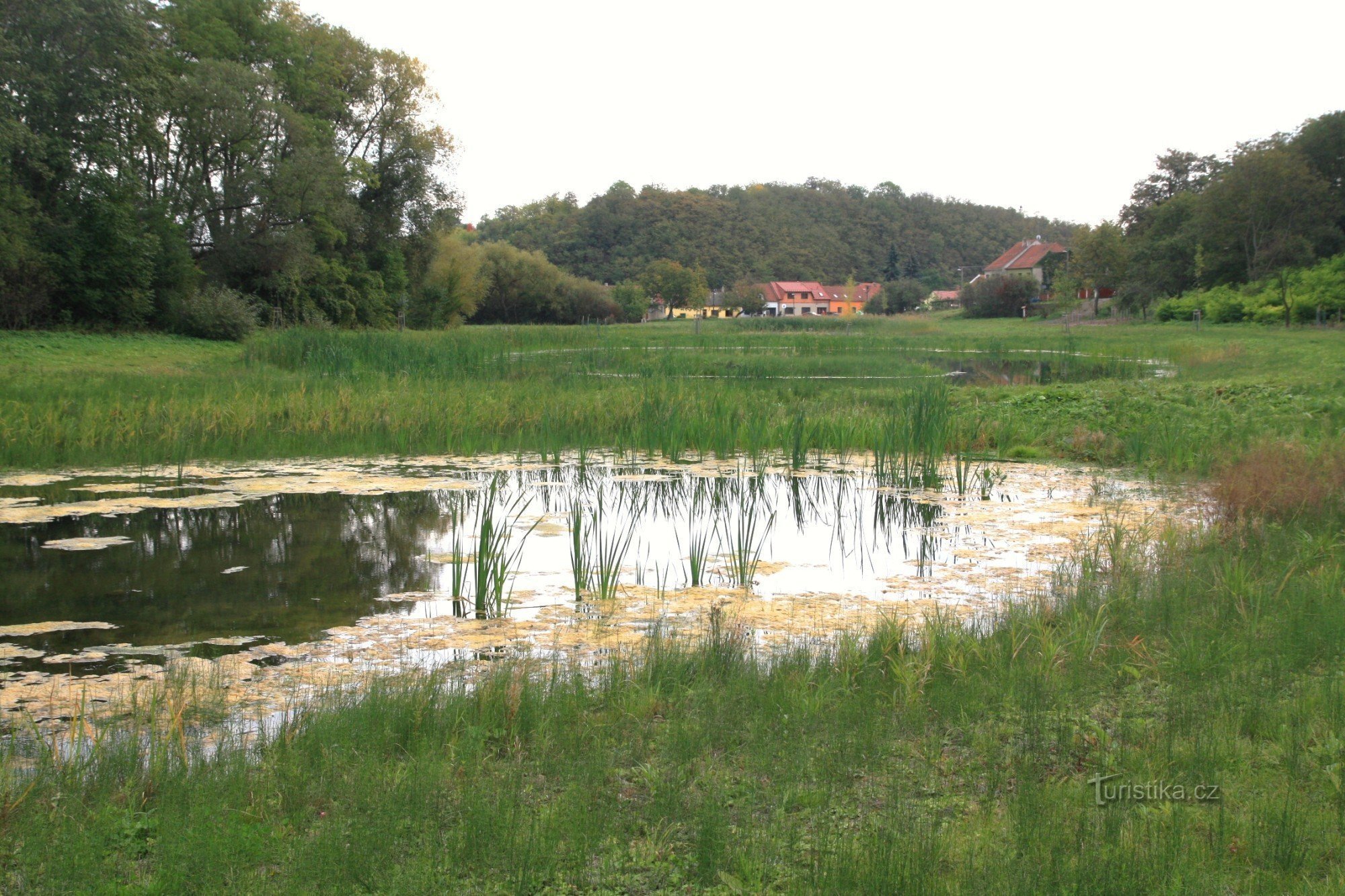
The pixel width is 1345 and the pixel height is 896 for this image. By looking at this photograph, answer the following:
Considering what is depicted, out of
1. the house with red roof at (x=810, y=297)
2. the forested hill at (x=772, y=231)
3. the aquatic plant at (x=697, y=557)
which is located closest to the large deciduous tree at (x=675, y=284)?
the forested hill at (x=772, y=231)

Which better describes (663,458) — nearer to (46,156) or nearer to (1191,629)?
(1191,629)

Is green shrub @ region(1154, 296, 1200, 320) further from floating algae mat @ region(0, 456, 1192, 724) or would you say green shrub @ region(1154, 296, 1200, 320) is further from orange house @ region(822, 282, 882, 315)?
orange house @ region(822, 282, 882, 315)

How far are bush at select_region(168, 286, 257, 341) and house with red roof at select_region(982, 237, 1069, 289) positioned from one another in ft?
204

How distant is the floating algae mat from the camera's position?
558cm

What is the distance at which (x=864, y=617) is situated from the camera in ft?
20.0

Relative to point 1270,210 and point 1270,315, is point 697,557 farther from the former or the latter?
point 1270,210

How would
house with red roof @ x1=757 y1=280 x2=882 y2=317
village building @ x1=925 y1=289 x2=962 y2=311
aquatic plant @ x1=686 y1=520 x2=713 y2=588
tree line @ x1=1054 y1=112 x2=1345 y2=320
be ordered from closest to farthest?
aquatic plant @ x1=686 y1=520 x2=713 y2=588 → tree line @ x1=1054 y1=112 x2=1345 y2=320 → village building @ x1=925 y1=289 x2=962 y2=311 → house with red roof @ x1=757 y1=280 x2=882 y2=317

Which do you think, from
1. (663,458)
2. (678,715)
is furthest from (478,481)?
(678,715)

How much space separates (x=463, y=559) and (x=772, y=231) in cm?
11004

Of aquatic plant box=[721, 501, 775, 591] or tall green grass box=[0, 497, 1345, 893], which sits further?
aquatic plant box=[721, 501, 775, 591]

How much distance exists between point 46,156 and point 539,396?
17.8 m

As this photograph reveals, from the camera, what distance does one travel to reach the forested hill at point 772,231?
95.5 meters

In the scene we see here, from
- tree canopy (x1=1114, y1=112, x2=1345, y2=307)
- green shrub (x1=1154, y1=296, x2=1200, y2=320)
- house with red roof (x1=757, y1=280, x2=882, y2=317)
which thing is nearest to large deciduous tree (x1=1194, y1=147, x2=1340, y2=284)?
tree canopy (x1=1114, y1=112, x2=1345, y2=307)

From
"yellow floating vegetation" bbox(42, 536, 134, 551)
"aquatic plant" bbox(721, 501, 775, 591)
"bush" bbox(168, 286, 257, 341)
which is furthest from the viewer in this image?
"bush" bbox(168, 286, 257, 341)
